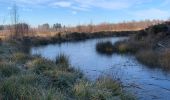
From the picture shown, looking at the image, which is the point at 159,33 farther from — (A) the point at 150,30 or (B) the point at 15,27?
(B) the point at 15,27

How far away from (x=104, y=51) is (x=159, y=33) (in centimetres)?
426

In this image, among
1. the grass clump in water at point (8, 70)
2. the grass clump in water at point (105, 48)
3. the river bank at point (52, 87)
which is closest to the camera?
the river bank at point (52, 87)

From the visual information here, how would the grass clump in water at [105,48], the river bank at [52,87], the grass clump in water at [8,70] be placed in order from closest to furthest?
1. the river bank at [52,87]
2. the grass clump in water at [8,70]
3. the grass clump in water at [105,48]

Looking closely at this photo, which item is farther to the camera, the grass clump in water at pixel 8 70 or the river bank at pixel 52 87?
the grass clump in water at pixel 8 70

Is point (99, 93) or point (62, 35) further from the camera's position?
point (62, 35)

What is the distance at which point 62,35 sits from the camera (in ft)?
144

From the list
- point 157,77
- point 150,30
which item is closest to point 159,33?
point 150,30

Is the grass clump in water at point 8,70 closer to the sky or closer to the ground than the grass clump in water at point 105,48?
closer to the sky

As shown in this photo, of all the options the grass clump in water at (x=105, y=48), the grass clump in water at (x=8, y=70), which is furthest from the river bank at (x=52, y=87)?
the grass clump in water at (x=105, y=48)

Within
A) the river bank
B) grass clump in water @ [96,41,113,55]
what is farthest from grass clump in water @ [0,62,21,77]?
grass clump in water @ [96,41,113,55]

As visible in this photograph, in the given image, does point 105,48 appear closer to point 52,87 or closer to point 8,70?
point 8,70

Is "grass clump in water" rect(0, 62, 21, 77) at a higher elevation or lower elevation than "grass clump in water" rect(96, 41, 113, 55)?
higher

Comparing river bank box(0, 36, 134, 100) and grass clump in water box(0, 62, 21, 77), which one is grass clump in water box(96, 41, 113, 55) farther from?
grass clump in water box(0, 62, 21, 77)

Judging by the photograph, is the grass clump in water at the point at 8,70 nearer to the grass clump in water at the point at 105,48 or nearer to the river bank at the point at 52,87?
the river bank at the point at 52,87
